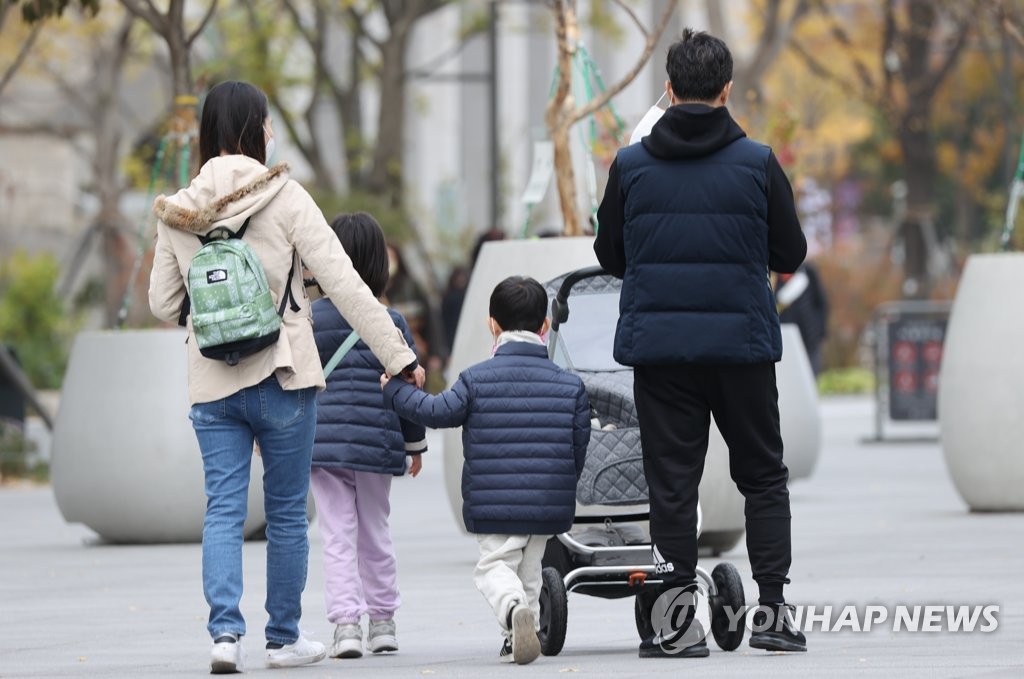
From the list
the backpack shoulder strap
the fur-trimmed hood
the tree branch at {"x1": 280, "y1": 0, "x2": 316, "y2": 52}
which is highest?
the tree branch at {"x1": 280, "y1": 0, "x2": 316, "y2": 52}

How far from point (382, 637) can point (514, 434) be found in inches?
33.8

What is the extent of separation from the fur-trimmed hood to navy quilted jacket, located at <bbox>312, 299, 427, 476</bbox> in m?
0.78

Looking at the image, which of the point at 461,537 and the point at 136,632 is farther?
the point at 461,537

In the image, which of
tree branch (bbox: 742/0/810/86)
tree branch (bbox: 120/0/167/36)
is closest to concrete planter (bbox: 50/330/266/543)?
tree branch (bbox: 120/0/167/36)

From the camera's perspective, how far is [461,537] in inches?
494

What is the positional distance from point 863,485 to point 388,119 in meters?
11.9

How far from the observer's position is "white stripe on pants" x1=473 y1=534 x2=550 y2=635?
23.5 ft

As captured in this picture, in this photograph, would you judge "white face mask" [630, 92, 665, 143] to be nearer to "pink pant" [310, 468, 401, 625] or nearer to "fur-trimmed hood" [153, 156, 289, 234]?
"fur-trimmed hood" [153, 156, 289, 234]

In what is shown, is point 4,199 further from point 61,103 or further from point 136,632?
point 136,632

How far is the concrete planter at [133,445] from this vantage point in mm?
12062

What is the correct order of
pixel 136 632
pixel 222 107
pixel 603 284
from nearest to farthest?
pixel 222 107
pixel 136 632
pixel 603 284

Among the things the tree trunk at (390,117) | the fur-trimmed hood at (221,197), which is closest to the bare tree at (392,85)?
the tree trunk at (390,117)

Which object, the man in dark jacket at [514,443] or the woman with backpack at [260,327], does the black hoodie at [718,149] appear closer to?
the man in dark jacket at [514,443]

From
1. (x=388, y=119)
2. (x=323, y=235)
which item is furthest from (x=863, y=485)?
(x=388, y=119)
